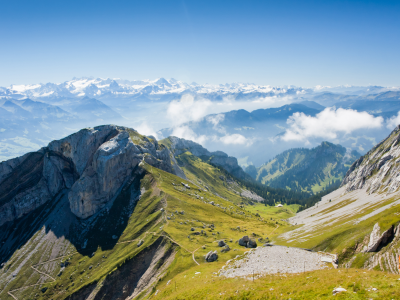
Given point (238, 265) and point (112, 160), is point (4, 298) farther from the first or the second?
point (238, 265)

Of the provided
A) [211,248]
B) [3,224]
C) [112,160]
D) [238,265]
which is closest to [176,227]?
[211,248]

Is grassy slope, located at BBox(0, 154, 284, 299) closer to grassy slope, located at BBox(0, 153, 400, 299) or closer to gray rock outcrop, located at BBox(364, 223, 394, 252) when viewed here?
grassy slope, located at BBox(0, 153, 400, 299)

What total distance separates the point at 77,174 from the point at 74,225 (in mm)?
48314

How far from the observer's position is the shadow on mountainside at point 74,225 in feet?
468

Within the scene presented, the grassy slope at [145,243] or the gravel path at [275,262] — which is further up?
the gravel path at [275,262]

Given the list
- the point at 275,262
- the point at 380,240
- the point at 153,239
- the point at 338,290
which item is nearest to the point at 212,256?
the point at 275,262

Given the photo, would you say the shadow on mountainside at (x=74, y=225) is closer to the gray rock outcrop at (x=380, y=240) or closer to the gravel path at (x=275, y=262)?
the gravel path at (x=275, y=262)

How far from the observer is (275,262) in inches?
2403

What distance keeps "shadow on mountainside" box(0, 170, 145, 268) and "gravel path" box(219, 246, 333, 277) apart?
96.5 m

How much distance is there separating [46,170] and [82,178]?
52422 mm

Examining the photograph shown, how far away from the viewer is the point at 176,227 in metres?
118

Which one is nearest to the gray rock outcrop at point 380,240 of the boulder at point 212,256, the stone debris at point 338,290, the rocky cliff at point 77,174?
the stone debris at point 338,290

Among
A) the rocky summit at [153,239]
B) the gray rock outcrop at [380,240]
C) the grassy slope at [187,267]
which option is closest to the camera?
the grassy slope at [187,267]

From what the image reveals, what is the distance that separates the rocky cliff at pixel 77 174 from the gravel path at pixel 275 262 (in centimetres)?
13355
